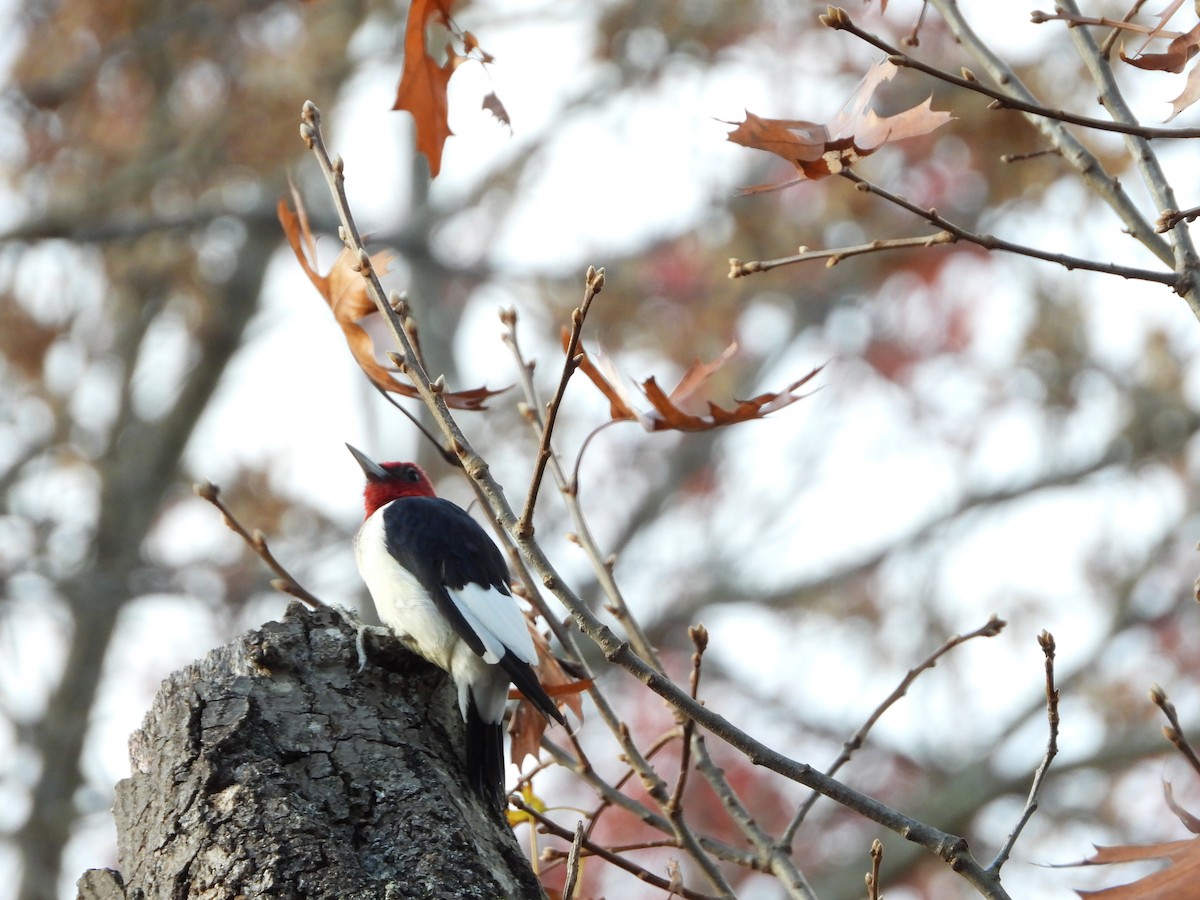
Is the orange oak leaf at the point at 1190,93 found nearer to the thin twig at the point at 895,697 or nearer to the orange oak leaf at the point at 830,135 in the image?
the orange oak leaf at the point at 830,135

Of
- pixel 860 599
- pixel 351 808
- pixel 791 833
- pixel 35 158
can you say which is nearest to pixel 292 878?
pixel 351 808

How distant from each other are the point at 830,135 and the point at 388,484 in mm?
2765

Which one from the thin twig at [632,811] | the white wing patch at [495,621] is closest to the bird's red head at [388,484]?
the white wing patch at [495,621]

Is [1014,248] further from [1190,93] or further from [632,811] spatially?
[632,811]

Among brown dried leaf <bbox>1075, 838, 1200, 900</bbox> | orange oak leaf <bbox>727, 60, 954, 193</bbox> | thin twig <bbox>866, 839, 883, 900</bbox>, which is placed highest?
orange oak leaf <bbox>727, 60, 954, 193</bbox>

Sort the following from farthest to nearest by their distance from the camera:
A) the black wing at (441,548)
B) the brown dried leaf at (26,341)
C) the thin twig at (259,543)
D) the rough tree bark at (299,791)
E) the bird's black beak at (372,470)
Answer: the brown dried leaf at (26,341)
the bird's black beak at (372,470)
the black wing at (441,548)
the thin twig at (259,543)
the rough tree bark at (299,791)

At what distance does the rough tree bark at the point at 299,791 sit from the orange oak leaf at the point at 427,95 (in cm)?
105

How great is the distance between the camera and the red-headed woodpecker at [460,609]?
102 inches

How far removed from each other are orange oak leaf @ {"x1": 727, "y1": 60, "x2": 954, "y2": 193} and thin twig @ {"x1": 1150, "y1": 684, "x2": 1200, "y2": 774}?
992 mm

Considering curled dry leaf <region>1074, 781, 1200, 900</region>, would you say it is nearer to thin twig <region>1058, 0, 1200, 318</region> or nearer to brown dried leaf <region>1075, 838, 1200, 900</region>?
brown dried leaf <region>1075, 838, 1200, 900</region>

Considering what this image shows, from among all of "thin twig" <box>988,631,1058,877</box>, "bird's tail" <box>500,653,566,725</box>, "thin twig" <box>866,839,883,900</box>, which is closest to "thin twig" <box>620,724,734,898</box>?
"bird's tail" <box>500,653,566,725</box>

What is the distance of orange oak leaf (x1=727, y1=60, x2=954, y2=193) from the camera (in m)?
1.89

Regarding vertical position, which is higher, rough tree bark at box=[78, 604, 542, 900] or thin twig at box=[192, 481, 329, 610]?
thin twig at box=[192, 481, 329, 610]

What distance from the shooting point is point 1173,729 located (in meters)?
1.87
